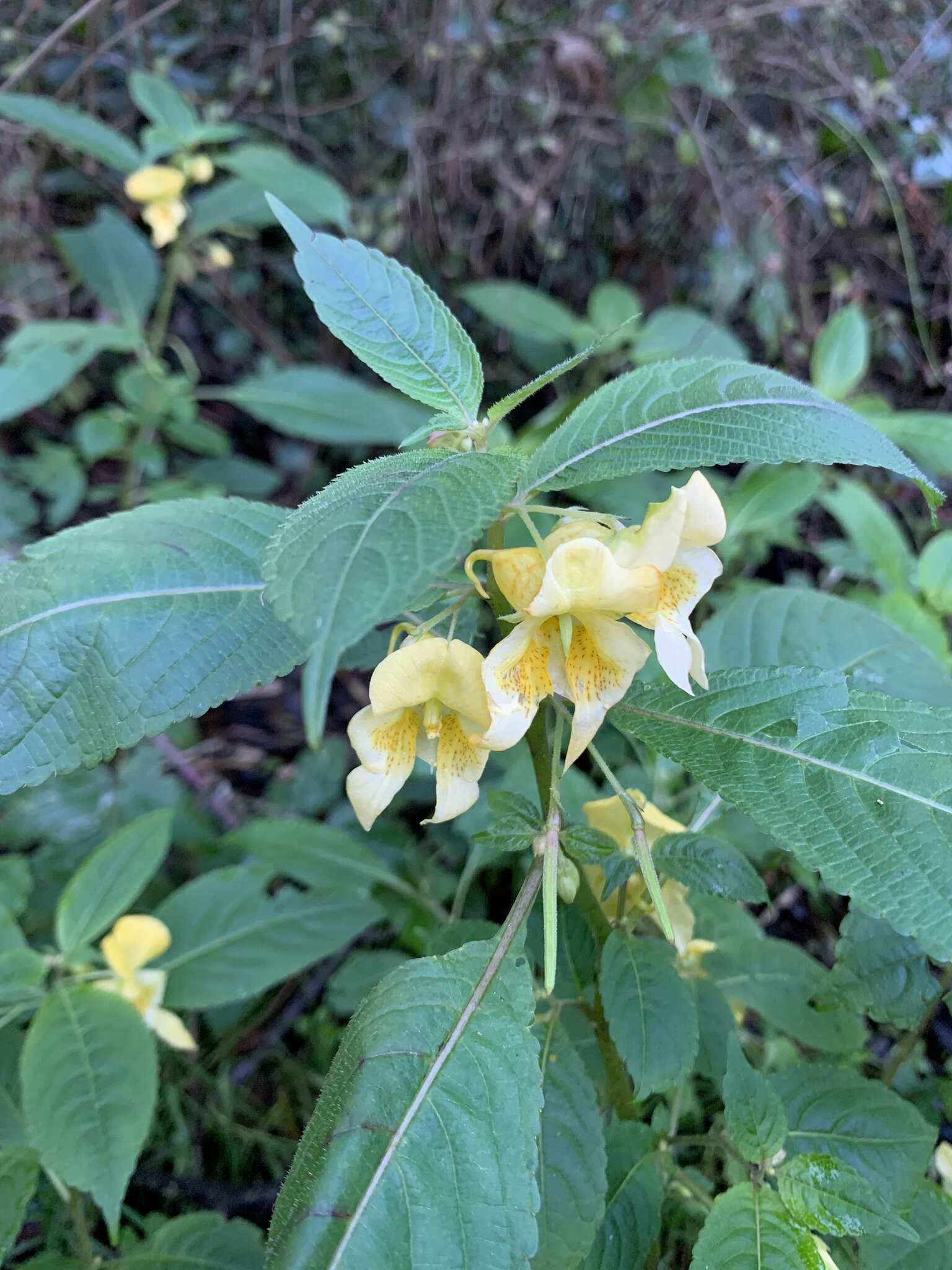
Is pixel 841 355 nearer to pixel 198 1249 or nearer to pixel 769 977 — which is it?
pixel 769 977

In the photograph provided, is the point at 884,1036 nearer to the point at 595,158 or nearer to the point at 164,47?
the point at 595,158

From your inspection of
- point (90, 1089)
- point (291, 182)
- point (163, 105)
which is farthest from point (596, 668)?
point (163, 105)

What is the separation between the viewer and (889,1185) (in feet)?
3.38

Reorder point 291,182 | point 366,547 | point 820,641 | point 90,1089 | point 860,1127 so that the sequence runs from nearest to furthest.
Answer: point 366,547 < point 860,1127 < point 90,1089 < point 820,641 < point 291,182

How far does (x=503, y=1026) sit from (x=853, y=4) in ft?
11.8

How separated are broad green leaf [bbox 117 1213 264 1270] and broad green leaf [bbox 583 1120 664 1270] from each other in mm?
580

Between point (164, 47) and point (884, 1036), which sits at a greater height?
point (164, 47)

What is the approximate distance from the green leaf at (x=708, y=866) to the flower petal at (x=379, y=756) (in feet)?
1.12

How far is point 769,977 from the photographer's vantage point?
1.32m

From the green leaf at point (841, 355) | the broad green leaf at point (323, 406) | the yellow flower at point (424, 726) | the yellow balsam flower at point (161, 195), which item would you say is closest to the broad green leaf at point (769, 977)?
the yellow flower at point (424, 726)

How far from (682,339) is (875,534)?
90 centimetres

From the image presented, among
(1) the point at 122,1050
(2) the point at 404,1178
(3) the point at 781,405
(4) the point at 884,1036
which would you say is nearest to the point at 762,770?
(3) the point at 781,405

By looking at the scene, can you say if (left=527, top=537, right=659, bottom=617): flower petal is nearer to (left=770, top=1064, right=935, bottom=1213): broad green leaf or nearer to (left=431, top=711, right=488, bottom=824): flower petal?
(left=431, top=711, right=488, bottom=824): flower petal

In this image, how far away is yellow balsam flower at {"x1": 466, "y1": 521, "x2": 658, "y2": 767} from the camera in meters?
0.76
